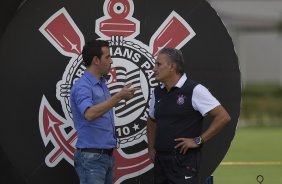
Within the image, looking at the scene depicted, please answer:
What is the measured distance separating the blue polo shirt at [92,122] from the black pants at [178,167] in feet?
1.56

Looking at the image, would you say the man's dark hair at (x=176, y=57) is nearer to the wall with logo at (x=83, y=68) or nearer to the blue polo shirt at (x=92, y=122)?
the blue polo shirt at (x=92, y=122)

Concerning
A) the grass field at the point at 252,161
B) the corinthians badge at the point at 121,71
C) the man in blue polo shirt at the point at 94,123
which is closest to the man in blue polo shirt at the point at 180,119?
the man in blue polo shirt at the point at 94,123

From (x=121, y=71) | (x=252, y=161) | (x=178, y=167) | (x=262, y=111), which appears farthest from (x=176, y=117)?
(x=262, y=111)

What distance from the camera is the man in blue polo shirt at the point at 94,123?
736 cm

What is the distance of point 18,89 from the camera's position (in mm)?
8367

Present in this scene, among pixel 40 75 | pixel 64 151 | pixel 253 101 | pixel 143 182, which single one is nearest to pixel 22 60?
pixel 40 75

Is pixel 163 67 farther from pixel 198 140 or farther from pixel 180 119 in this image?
pixel 198 140

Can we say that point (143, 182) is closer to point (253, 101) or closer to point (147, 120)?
point (147, 120)

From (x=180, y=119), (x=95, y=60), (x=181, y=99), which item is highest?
(x=95, y=60)

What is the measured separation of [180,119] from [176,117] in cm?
4

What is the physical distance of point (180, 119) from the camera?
755 centimetres

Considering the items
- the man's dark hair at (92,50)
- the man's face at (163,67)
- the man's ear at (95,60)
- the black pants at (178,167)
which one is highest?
the man's dark hair at (92,50)

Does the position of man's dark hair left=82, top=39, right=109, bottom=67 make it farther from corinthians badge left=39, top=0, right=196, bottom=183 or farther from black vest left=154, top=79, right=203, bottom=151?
corinthians badge left=39, top=0, right=196, bottom=183

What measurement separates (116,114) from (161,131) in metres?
0.96
